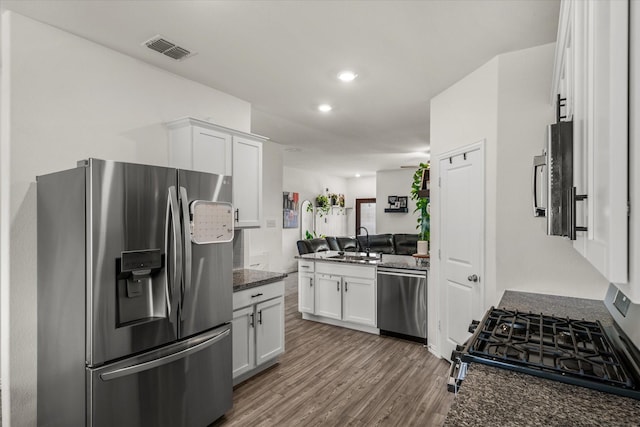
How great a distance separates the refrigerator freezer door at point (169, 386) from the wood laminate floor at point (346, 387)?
338mm

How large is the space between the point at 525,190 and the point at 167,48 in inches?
114

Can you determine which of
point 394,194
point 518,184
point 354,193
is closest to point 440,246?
point 518,184

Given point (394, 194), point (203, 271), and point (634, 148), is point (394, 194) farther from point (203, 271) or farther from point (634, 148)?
point (634, 148)

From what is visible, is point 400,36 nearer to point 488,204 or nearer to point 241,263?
point 488,204

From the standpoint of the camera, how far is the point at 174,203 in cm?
201

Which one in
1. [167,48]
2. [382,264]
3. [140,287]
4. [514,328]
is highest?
[167,48]

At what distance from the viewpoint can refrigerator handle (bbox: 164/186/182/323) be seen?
1.97 meters

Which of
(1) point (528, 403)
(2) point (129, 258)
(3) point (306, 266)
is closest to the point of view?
(1) point (528, 403)

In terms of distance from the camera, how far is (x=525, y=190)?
8.43ft

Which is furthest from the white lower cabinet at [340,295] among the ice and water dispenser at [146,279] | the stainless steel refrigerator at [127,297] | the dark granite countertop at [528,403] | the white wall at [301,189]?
the white wall at [301,189]

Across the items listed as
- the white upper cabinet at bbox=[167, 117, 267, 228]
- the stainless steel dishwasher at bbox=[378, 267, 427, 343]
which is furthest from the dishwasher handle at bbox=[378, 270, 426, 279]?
the white upper cabinet at bbox=[167, 117, 267, 228]

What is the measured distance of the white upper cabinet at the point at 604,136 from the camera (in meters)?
0.56

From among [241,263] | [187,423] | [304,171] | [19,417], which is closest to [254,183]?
[241,263]

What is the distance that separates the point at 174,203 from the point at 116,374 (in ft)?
3.12
